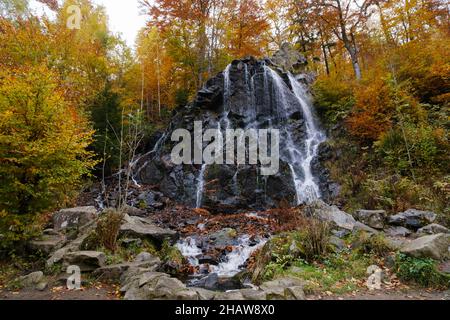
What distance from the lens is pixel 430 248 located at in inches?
191

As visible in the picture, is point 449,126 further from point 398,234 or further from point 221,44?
point 221,44

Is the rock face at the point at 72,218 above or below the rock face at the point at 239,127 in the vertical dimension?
below

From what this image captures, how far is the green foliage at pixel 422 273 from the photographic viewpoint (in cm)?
434

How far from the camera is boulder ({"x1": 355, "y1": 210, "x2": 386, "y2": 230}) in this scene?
7121 mm

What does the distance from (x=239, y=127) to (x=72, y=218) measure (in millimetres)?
8643

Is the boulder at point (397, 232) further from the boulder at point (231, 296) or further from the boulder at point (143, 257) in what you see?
the boulder at point (143, 257)

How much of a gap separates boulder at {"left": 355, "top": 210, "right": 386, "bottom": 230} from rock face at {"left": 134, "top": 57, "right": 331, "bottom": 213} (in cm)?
363

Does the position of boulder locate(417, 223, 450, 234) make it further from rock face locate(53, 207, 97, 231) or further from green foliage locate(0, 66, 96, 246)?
rock face locate(53, 207, 97, 231)

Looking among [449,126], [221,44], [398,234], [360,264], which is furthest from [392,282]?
[221,44]

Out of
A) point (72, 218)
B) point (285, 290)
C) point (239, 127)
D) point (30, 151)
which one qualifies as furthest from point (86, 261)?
point (239, 127)

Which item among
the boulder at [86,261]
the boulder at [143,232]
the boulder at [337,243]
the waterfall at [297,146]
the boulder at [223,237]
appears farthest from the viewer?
the waterfall at [297,146]

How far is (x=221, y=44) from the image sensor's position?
1961 cm

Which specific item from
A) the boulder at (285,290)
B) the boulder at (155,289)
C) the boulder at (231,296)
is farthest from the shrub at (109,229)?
the boulder at (285,290)

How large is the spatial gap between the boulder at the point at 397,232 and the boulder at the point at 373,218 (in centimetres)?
20
